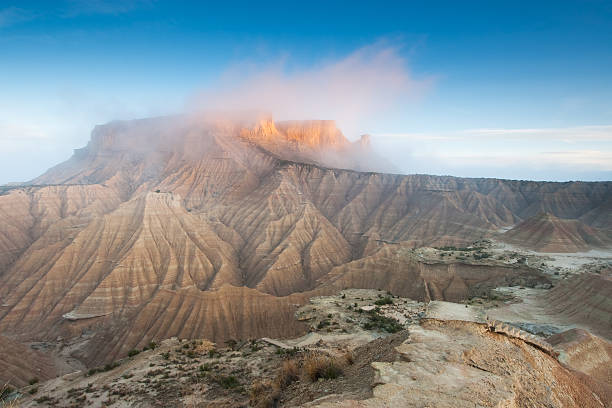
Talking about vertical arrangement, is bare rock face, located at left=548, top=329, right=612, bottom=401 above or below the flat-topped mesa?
below

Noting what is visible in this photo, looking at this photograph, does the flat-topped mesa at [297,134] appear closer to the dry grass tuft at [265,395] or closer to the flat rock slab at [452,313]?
the flat rock slab at [452,313]

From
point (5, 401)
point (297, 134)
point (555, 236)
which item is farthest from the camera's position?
point (297, 134)

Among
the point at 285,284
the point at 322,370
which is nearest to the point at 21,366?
the point at 322,370

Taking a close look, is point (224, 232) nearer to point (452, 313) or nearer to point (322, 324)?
point (322, 324)

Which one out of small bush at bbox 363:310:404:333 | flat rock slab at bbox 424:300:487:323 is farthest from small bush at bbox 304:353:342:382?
small bush at bbox 363:310:404:333

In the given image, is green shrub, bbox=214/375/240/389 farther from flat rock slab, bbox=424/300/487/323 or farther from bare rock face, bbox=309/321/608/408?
flat rock slab, bbox=424/300/487/323

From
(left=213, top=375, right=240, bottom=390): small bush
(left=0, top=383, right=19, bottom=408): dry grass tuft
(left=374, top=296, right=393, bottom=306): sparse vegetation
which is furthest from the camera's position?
(left=374, top=296, right=393, bottom=306): sparse vegetation

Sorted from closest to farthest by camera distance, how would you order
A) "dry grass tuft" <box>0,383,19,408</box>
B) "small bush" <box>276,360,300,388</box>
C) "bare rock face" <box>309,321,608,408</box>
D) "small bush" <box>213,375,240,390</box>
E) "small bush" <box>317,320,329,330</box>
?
"bare rock face" <box>309,321,608,408</box>, "small bush" <box>276,360,300,388</box>, "dry grass tuft" <box>0,383,19,408</box>, "small bush" <box>213,375,240,390</box>, "small bush" <box>317,320,329,330</box>

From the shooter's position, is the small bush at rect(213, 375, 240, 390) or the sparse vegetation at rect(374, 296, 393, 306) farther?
the sparse vegetation at rect(374, 296, 393, 306)
